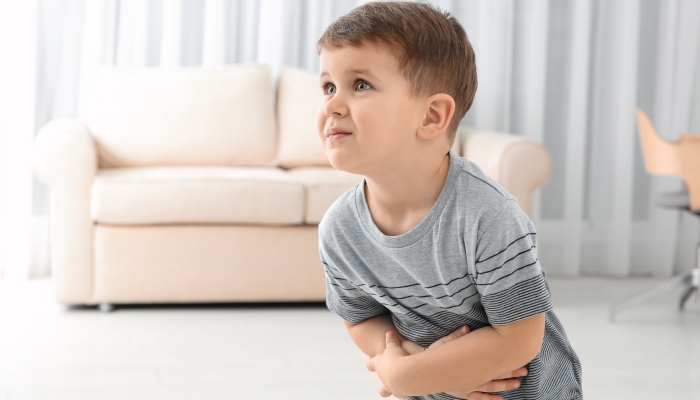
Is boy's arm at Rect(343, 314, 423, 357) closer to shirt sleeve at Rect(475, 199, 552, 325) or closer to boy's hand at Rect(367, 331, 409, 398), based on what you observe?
boy's hand at Rect(367, 331, 409, 398)

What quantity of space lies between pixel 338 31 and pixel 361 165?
6.1 inches

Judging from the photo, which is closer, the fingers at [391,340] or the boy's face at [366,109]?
the boy's face at [366,109]

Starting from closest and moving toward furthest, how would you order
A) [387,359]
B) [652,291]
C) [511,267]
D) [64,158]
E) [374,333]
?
[511,267]
[387,359]
[374,333]
[64,158]
[652,291]

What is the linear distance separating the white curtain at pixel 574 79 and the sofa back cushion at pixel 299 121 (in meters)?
0.31

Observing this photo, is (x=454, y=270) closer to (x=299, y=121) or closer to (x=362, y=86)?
(x=362, y=86)

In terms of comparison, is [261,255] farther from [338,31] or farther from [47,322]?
[338,31]

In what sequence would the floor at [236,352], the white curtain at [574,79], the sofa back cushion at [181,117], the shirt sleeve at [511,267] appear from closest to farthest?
the shirt sleeve at [511,267] → the floor at [236,352] → the sofa back cushion at [181,117] → the white curtain at [574,79]

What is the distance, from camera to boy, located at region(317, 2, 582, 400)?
883mm

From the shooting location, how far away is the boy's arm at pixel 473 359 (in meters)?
0.91

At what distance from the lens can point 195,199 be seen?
2.73m

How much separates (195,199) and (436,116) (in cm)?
191

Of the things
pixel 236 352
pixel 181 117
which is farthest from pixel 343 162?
pixel 181 117

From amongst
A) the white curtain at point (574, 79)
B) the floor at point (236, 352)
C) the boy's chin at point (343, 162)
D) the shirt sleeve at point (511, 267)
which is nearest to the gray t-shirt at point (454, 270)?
the shirt sleeve at point (511, 267)

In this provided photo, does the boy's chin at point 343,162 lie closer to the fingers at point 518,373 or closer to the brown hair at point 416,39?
the brown hair at point 416,39
